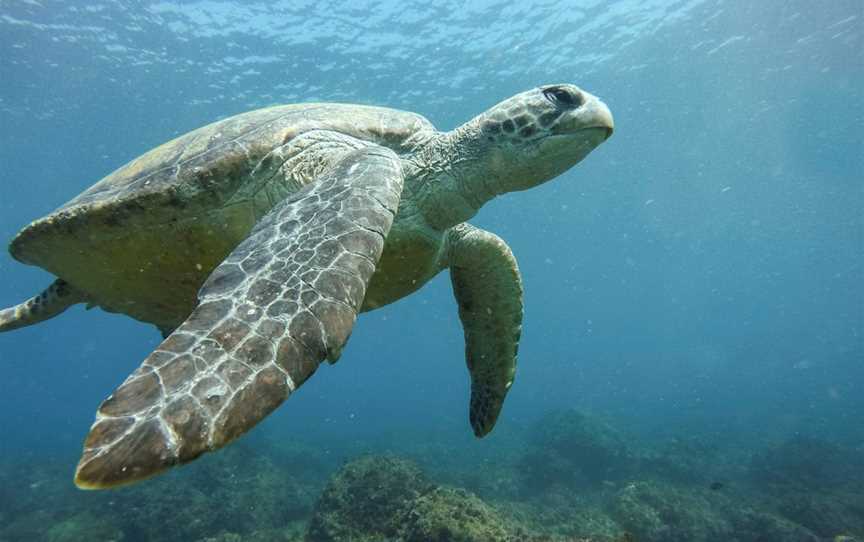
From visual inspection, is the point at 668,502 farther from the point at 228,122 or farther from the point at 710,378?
the point at 710,378

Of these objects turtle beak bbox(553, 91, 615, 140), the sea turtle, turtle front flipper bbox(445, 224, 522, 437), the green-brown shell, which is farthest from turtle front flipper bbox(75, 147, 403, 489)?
turtle front flipper bbox(445, 224, 522, 437)

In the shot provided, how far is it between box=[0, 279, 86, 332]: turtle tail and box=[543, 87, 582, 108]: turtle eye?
483cm

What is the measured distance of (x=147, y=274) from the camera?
145 inches

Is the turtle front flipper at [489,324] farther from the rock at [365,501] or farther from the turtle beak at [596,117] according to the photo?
the rock at [365,501]

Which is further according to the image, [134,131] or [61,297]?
[134,131]

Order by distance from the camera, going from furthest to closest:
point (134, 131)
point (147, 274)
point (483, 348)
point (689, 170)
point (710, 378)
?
1. point (710, 378)
2. point (689, 170)
3. point (134, 131)
4. point (483, 348)
5. point (147, 274)

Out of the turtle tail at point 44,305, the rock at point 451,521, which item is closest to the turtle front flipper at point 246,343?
the turtle tail at point 44,305

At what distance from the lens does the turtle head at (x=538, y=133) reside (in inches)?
122

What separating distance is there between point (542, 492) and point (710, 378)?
5206 centimetres

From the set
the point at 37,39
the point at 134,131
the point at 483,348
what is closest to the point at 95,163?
the point at 134,131

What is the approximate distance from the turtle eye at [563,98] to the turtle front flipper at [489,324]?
146 cm

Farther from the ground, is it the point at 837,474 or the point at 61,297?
the point at 61,297

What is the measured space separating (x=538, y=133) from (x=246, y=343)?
250 centimetres

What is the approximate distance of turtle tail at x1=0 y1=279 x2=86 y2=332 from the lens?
15.1 feet
